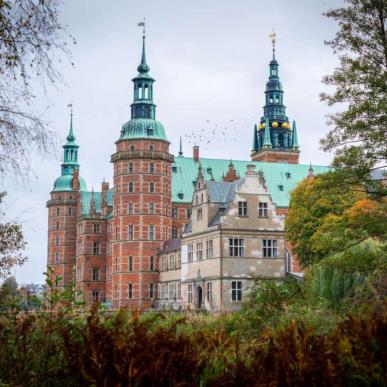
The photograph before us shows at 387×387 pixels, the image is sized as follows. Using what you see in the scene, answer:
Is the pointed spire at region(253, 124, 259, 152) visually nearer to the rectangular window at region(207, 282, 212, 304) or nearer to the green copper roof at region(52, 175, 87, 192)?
the green copper roof at region(52, 175, 87, 192)

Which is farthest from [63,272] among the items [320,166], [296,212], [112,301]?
[296,212]

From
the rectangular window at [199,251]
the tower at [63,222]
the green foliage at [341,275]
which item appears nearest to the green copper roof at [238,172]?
the tower at [63,222]

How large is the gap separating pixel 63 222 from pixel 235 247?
39.2 metres

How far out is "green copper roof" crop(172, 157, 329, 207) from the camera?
2810 inches

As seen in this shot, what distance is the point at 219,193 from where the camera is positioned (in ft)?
139

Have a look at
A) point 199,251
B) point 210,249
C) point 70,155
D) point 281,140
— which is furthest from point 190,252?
point 281,140

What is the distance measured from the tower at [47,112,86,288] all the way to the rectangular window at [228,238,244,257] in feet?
121

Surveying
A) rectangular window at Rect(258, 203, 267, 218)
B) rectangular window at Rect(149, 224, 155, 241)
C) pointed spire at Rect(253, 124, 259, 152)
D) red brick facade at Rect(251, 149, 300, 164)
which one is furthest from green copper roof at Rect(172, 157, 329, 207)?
rectangular window at Rect(258, 203, 267, 218)

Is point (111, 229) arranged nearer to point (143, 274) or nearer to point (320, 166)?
point (143, 274)

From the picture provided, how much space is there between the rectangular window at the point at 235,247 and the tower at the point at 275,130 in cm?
4768

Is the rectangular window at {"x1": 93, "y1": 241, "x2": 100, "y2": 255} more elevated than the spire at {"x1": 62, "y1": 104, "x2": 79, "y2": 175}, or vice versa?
the spire at {"x1": 62, "y1": 104, "x2": 79, "y2": 175}

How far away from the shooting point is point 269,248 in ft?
138

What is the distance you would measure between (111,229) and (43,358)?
6160 cm

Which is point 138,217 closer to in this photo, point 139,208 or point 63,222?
point 139,208
